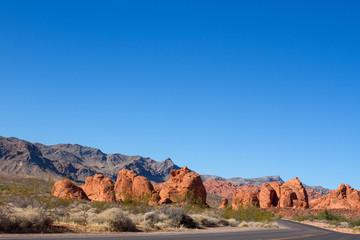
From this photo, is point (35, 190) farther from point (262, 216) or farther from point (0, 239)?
point (262, 216)

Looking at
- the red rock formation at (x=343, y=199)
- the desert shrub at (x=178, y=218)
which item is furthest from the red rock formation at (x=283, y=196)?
the desert shrub at (x=178, y=218)

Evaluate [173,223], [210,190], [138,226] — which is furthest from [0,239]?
[210,190]

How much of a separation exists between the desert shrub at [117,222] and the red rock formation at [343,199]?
6164 centimetres

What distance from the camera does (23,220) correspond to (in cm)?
1514

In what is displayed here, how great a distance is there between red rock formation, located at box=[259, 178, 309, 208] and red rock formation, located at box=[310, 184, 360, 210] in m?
4.84

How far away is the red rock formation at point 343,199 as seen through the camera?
70.9 meters

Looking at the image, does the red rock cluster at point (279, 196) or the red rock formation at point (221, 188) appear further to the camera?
the red rock formation at point (221, 188)

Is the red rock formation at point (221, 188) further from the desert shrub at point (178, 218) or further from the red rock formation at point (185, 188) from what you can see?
the desert shrub at point (178, 218)

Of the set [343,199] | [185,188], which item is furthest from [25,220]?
[343,199]

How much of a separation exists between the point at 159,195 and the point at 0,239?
1802 inches

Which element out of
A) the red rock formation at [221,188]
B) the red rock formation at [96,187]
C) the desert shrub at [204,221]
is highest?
the red rock formation at [221,188]

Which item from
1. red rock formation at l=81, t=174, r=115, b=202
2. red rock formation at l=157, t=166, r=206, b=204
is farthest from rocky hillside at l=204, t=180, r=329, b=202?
red rock formation at l=157, t=166, r=206, b=204

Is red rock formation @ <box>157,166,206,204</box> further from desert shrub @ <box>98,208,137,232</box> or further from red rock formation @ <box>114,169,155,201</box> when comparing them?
desert shrub @ <box>98,208,137,232</box>

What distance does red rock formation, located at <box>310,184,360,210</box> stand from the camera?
70.9 meters
